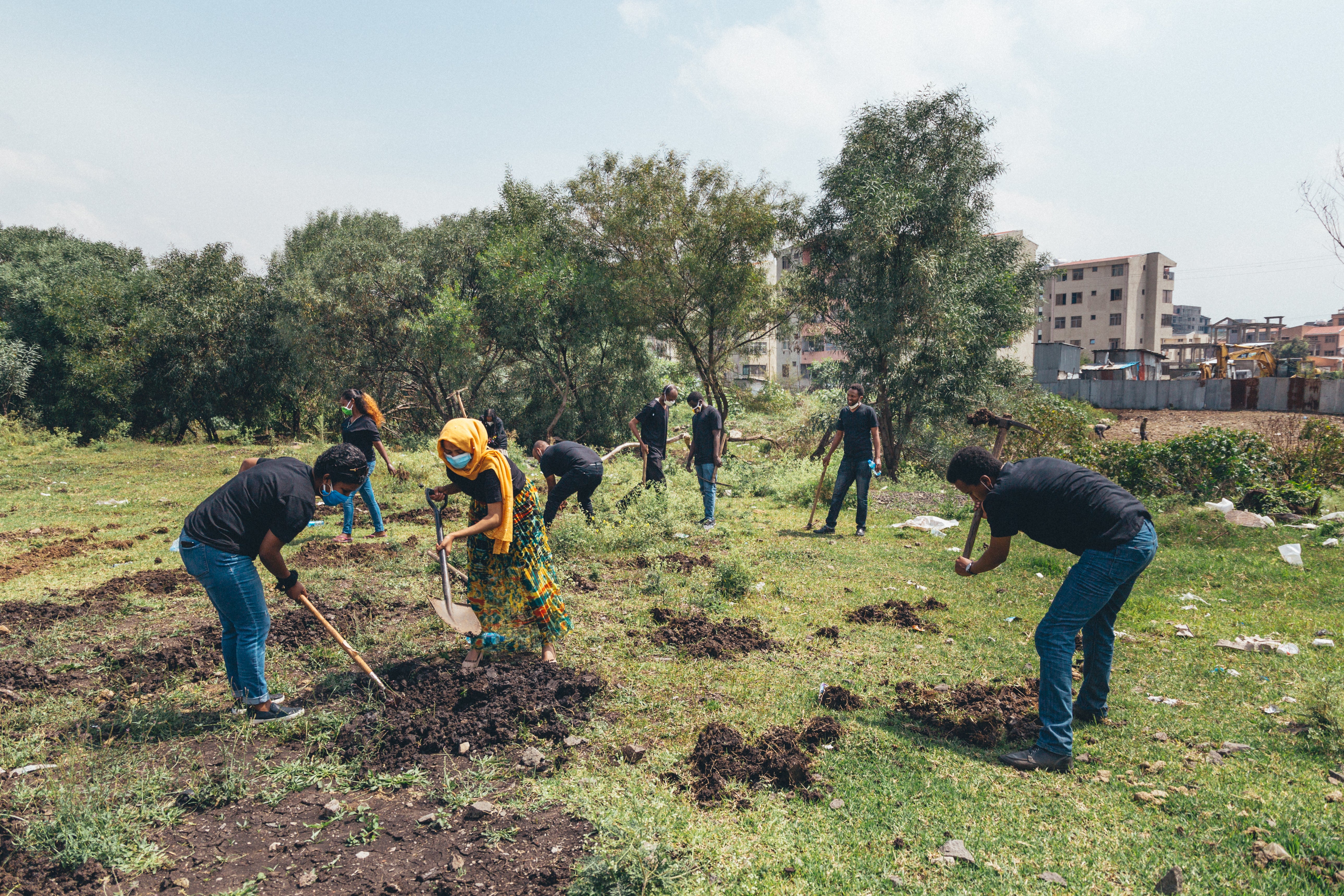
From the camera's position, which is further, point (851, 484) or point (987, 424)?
point (851, 484)

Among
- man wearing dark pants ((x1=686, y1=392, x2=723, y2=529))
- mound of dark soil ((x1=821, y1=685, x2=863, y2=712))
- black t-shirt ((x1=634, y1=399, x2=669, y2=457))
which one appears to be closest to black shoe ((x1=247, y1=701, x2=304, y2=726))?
A: mound of dark soil ((x1=821, y1=685, x2=863, y2=712))

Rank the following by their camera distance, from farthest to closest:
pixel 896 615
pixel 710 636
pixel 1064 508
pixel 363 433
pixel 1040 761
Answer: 1. pixel 363 433
2. pixel 896 615
3. pixel 710 636
4. pixel 1064 508
5. pixel 1040 761

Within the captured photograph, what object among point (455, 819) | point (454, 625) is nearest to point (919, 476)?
point (454, 625)

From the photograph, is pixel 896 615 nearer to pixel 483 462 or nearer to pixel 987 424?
pixel 987 424

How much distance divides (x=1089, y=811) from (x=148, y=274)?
1245 inches

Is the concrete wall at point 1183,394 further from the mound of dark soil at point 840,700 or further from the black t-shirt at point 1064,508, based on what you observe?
the mound of dark soil at point 840,700

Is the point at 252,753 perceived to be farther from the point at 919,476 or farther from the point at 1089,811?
the point at 919,476

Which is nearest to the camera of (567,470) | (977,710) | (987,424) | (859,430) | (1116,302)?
(977,710)

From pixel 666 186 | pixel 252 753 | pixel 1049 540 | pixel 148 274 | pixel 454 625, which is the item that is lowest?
pixel 252 753

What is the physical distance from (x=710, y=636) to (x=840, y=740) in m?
1.76

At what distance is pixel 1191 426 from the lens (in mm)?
26047

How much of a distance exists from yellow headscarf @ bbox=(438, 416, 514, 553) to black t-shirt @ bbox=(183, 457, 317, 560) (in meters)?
0.85

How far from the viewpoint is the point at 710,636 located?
5.74 m

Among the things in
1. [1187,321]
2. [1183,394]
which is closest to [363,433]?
[1183,394]
